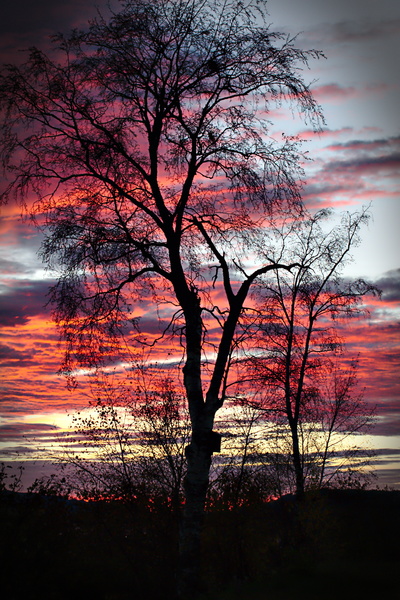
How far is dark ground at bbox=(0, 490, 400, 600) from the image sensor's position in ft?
34.1

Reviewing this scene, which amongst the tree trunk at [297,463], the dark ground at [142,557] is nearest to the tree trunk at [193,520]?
the dark ground at [142,557]

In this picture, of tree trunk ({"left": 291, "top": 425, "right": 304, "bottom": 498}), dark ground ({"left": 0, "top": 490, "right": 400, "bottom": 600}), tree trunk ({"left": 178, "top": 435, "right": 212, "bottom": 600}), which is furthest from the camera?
tree trunk ({"left": 291, "top": 425, "right": 304, "bottom": 498})

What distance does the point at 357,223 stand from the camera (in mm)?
24109

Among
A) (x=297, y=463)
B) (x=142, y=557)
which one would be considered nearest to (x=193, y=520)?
(x=142, y=557)

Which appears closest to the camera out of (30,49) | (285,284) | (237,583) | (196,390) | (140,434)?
(196,390)

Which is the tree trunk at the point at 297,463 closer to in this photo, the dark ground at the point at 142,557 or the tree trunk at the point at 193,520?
the dark ground at the point at 142,557

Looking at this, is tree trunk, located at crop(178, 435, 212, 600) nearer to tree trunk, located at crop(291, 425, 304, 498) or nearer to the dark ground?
the dark ground

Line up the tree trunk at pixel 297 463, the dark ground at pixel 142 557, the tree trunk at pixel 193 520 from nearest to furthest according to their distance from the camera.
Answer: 1. the dark ground at pixel 142 557
2. the tree trunk at pixel 193 520
3. the tree trunk at pixel 297 463

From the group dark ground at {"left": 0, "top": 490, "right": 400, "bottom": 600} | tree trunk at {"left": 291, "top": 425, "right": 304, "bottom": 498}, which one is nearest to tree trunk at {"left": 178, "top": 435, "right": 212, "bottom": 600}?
dark ground at {"left": 0, "top": 490, "right": 400, "bottom": 600}

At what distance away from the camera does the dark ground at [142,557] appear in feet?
34.1

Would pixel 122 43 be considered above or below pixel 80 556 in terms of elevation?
above

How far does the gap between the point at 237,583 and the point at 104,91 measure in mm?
14159

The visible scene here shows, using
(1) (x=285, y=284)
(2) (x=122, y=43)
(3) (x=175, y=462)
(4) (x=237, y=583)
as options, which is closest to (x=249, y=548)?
(4) (x=237, y=583)

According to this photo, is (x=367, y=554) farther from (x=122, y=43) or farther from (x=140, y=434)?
(x=122, y=43)
